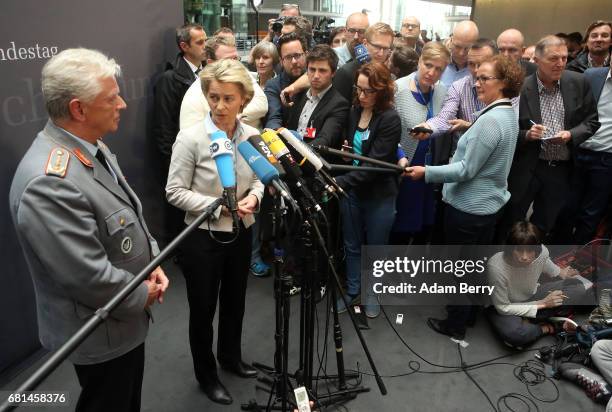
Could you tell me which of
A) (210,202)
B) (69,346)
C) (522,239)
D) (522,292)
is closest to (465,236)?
(522,239)

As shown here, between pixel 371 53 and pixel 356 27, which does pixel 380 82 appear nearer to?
pixel 371 53

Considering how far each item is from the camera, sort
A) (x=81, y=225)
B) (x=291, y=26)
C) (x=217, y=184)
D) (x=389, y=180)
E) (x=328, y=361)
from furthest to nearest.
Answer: (x=291, y=26)
(x=389, y=180)
(x=328, y=361)
(x=217, y=184)
(x=81, y=225)

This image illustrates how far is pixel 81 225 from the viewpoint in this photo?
48.0 inches

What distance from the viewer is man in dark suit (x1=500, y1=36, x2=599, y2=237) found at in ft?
9.43

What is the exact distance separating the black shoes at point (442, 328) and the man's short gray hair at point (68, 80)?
2473 mm

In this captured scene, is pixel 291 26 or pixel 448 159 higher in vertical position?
pixel 291 26

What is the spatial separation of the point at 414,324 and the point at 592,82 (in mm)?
2210

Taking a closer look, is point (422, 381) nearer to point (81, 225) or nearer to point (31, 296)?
point (81, 225)

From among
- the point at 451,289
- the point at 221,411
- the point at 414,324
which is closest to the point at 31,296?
the point at 221,411

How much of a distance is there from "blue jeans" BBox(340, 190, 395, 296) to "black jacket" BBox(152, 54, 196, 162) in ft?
4.53

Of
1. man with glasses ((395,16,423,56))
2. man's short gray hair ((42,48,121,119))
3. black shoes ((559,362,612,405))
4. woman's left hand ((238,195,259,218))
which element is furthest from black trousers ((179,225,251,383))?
man with glasses ((395,16,423,56))

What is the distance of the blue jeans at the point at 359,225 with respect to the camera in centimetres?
279

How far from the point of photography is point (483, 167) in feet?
8.02

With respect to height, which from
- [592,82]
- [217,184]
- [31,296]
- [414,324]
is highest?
[592,82]
